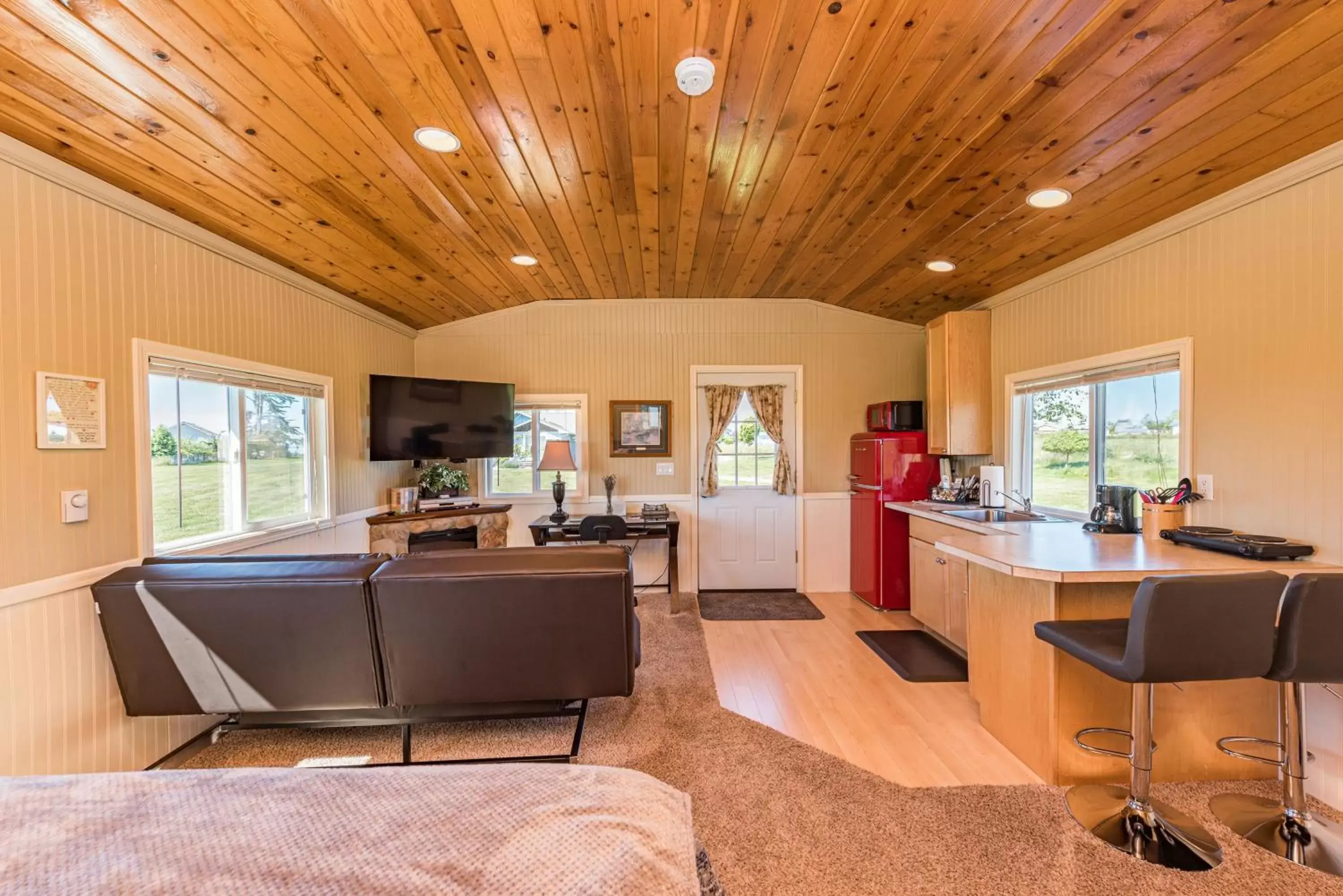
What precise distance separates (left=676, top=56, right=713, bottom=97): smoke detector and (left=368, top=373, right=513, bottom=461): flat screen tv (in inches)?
119

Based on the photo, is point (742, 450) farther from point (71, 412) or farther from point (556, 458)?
point (71, 412)

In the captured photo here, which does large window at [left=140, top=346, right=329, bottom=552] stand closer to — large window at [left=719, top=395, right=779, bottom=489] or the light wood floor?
the light wood floor

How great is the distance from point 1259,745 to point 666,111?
341cm

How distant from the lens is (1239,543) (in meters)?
2.07

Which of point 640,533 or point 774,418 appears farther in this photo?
point 774,418

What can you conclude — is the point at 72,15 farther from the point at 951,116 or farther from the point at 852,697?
the point at 852,697

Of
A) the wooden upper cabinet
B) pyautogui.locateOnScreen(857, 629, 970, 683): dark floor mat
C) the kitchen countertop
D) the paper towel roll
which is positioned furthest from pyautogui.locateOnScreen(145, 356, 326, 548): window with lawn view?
the paper towel roll

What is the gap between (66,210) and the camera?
202cm

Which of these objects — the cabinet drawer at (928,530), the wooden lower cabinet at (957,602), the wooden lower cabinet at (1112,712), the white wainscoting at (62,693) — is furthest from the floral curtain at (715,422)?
the white wainscoting at (62,693)

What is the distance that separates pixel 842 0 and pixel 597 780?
6.44 feet

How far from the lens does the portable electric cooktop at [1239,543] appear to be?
6.51 feet

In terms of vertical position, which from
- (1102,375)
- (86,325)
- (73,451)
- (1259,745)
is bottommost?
(1259,745)

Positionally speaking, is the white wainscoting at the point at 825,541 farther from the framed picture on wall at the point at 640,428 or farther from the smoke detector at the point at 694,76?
the smoke detector at the point at 694,76

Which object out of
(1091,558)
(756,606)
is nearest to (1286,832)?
(1091,558)
